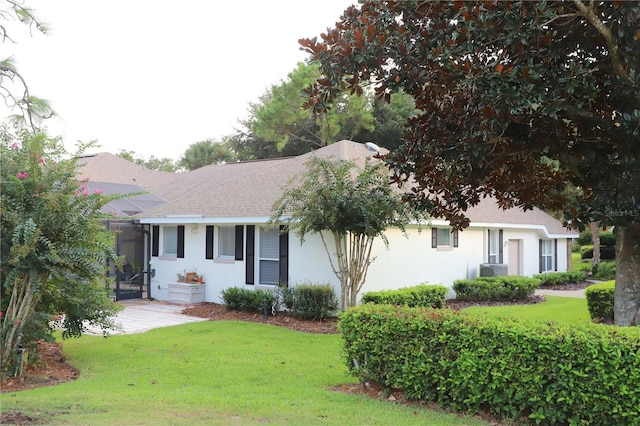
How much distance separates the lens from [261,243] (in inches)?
639

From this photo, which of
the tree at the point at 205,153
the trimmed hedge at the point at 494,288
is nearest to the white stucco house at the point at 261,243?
the trimmed hedge at the point at 494,288

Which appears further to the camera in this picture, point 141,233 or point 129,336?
point 141,233

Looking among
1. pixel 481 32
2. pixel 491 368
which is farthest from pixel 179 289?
pixel 481 32

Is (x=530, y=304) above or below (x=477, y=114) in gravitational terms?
below

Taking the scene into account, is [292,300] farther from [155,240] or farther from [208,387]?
[208,387]

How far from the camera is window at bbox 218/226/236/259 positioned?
17.2 meters

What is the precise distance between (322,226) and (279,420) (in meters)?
7.17

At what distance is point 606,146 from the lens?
674cm

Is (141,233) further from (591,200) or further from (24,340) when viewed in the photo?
(591,200)

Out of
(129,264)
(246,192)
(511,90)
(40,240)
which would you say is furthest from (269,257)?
(511,90)

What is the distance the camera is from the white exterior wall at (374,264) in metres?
15.1

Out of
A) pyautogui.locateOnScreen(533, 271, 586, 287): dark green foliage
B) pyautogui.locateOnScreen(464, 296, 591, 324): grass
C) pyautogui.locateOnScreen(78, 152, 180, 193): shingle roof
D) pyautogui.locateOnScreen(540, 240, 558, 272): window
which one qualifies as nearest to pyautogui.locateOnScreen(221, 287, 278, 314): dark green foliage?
pyautogui.locateOnScreen(464, 296, 591, 324): grass

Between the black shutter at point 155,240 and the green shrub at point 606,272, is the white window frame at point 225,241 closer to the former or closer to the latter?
the black shutter at point 155,240

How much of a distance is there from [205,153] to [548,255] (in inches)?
1167
